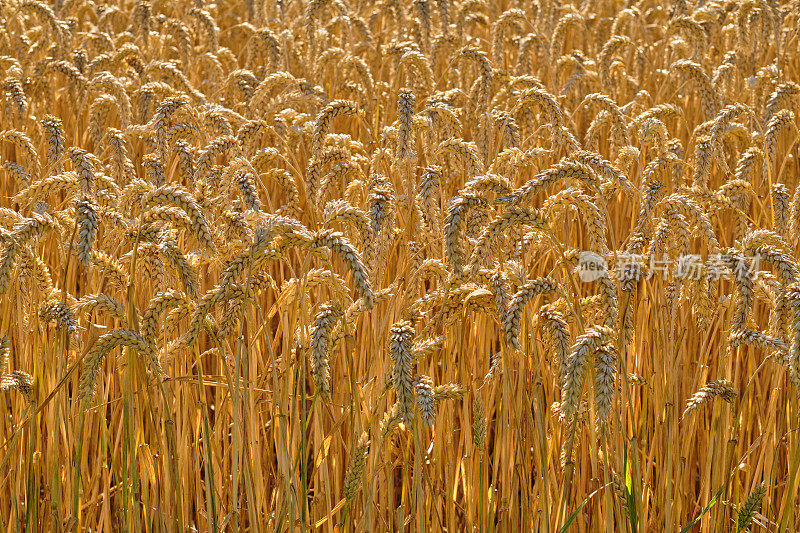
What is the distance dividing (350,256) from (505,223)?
0.69 ft

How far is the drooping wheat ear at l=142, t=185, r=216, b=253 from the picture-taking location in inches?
48.9

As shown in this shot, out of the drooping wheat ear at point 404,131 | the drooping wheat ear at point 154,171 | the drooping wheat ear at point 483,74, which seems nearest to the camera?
the drooping wheat ear at point 404,131

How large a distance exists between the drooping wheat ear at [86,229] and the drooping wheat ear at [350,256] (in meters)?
0.29

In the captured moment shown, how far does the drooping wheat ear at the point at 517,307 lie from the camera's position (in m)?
1.18

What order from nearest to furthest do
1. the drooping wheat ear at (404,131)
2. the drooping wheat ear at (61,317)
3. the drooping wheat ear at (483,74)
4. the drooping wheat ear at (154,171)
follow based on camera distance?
the drooping wheat ear at (61,317) < the drooping wheat ear at (404,131) < the drooping wheat ear at (154,171) < the drooping wheat ear at (483,74)

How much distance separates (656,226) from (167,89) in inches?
53.8

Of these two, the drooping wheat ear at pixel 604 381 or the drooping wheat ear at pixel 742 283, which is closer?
the drooping wheat ear at pixel 604 381

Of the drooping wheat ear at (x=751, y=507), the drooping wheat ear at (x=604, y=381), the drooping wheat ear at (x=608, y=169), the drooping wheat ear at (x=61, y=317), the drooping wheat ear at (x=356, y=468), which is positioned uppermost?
the drooping wheat ear at (x=608, y=169)

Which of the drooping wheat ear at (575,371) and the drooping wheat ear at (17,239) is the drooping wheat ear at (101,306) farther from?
the drooping wheat ear at (575,371)

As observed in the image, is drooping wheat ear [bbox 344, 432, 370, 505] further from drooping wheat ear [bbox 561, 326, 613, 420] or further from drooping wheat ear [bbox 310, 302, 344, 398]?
drooping wheat ear [bbox 561, 326, 613, 420]

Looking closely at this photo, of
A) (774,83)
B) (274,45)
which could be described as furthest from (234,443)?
(774,83)

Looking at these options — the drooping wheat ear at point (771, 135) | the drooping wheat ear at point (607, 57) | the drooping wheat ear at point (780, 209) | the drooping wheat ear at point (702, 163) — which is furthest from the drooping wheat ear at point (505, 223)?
the drooping wheat ear at point (607, 57)

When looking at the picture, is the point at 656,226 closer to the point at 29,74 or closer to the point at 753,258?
the point at 753,258

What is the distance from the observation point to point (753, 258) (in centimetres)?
136
